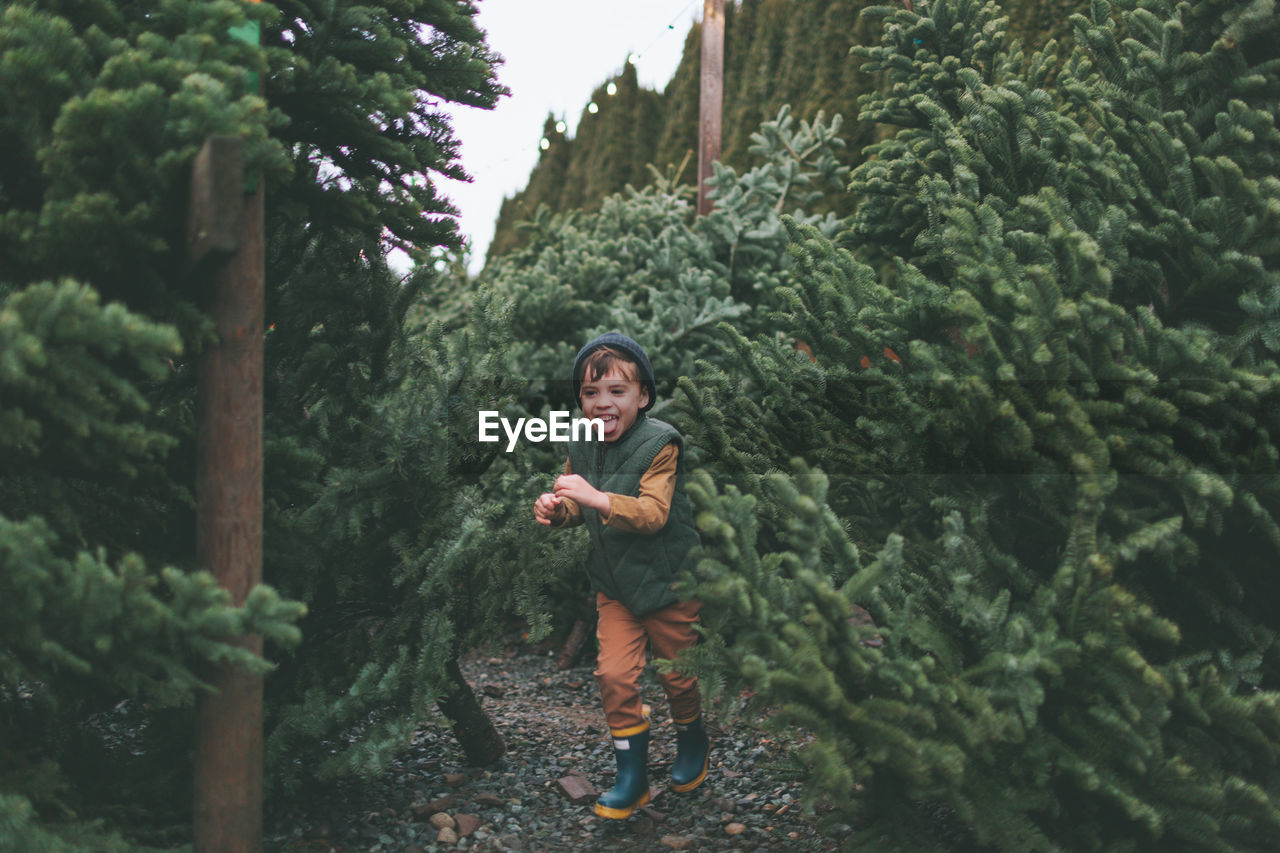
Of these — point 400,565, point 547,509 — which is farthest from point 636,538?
point 400,565

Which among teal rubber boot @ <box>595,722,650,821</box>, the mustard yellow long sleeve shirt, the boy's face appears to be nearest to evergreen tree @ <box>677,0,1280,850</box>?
the mustard yellow long sleeve shirt

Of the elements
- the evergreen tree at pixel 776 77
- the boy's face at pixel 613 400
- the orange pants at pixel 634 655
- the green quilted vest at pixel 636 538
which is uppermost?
the evergreen tree at pixel 776 77

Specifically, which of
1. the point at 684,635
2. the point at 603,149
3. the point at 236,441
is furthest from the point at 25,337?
the point at 603,149

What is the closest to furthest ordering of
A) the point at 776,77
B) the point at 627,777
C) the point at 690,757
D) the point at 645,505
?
the point at 645,505
the point at 627,777
the point at 690,757
the point at 776,77

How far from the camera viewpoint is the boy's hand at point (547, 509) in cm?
312

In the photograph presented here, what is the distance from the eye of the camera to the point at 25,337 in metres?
1.92

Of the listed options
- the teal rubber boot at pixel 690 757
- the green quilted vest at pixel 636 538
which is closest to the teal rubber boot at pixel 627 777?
the teal rubber boot at pixel 690 757

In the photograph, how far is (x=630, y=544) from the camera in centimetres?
329

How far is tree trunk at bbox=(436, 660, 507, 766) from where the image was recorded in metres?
3.40

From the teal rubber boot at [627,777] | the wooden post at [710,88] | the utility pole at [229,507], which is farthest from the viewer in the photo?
the wooden post at [710,88]

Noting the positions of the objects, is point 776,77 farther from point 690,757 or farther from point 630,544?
point 690,757

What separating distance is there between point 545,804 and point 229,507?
1647 mm

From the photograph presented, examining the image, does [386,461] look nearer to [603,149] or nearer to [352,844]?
[352,844]

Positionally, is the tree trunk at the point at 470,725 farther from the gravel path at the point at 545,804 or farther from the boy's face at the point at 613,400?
the boy's face at the point at 613,400
